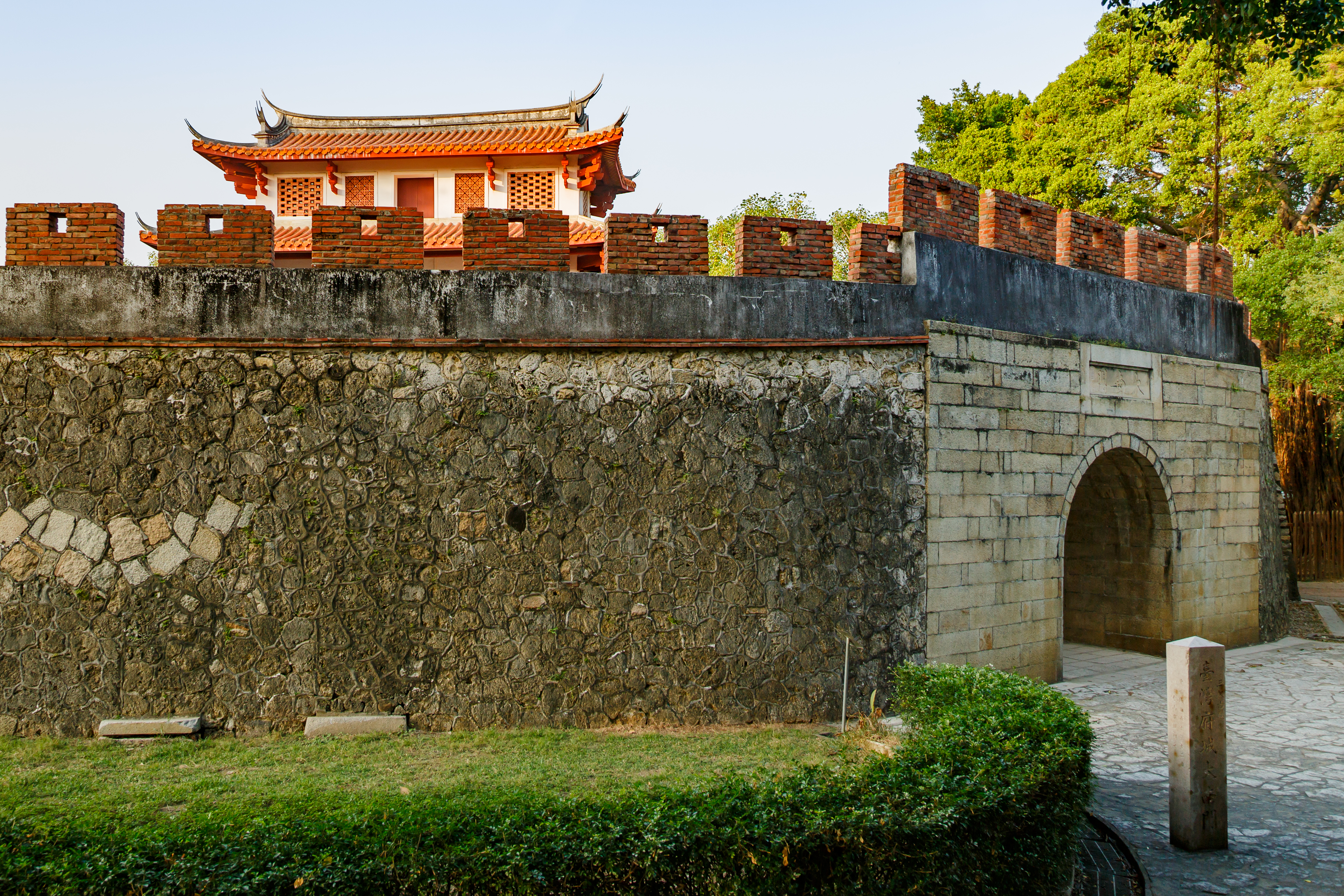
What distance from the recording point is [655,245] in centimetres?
737

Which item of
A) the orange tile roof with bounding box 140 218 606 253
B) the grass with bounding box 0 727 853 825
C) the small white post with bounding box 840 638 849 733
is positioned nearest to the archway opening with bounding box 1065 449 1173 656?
the small white post with bounding box 840 638 849 733

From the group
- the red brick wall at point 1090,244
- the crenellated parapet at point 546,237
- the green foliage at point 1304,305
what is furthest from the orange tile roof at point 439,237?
the green foliage at point 1304,305

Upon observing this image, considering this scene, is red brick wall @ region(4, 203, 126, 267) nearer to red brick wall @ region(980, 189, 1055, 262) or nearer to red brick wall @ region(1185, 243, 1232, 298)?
red brick wall @ region(980, 189, 1055, 262)

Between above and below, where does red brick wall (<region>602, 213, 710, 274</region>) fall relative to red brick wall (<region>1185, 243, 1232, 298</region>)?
below

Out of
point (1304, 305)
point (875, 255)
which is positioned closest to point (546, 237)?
point (875, 255)

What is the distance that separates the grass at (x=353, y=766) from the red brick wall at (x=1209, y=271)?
7.49 m

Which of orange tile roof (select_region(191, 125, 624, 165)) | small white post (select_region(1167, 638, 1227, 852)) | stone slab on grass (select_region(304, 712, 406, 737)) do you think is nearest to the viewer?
small white post (select_region(1167, 638, 1227, 852))

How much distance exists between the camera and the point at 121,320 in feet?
22.1

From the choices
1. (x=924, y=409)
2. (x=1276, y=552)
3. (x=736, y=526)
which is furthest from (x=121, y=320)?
(x=1276, y=552)

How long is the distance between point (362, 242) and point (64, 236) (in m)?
2.23

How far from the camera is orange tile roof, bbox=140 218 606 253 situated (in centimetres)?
1544

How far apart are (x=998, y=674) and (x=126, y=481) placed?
636cm

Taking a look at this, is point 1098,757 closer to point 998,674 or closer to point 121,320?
point 998,674

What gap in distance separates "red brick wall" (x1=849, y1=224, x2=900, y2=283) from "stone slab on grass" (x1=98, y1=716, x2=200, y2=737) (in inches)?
247
